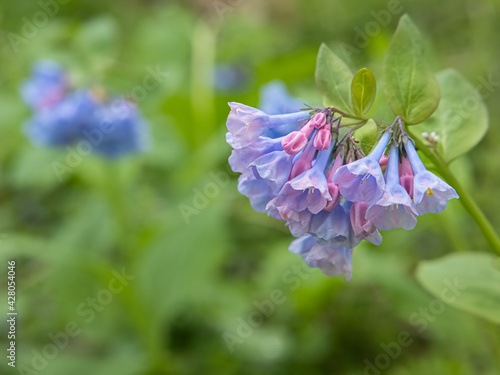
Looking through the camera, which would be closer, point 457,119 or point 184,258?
point 457,119

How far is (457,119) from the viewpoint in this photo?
1033 millimetres

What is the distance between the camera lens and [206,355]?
202 cm

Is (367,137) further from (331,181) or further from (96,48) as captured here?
(96,48)

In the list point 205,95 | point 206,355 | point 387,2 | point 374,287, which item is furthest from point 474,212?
point 387,2

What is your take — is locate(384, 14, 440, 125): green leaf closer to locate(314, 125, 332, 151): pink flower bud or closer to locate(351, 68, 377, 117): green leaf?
locate(351, 68, 377, 117): green leaf

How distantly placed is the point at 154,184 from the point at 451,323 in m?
1.88

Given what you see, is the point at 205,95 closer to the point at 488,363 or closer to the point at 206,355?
the point at 206,355

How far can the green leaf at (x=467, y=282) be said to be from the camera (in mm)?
1015
